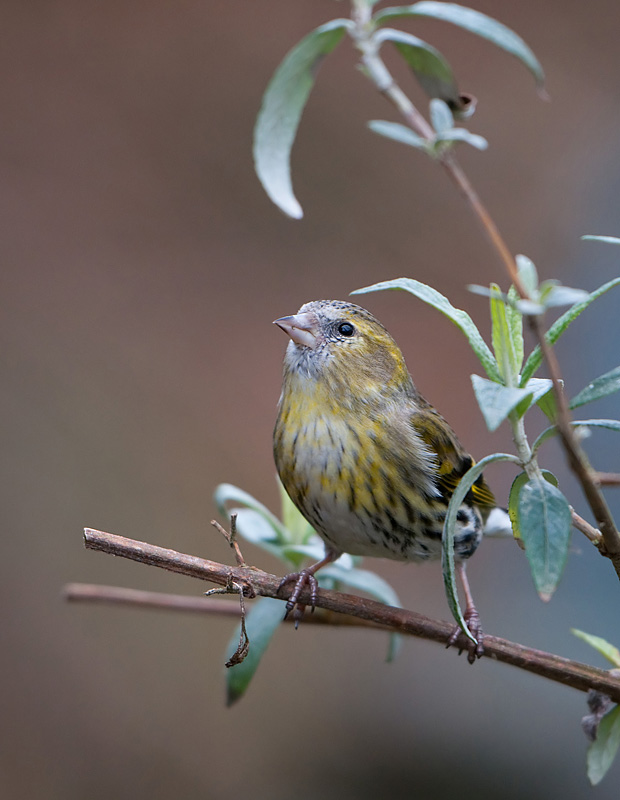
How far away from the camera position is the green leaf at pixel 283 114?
1.02 meters

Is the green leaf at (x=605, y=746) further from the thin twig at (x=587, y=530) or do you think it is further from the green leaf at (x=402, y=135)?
the green leaf at (x=402, y=135)

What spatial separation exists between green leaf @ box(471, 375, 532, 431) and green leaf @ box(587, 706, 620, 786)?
624 millimetres

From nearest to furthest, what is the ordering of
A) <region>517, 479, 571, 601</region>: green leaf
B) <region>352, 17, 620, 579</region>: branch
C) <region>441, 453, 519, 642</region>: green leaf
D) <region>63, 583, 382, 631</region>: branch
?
<region>352, 17, 620, 579</region>: branch, <region>517, 479, 571, 601</region>: green leaf, <region>441, 453, 519, 642</region>: green leaf, <region>63, 583, 382, 631</region>: branch

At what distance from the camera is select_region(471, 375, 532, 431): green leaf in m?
0.82

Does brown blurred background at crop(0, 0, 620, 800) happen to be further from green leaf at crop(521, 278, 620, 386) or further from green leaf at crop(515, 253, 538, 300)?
green leaf at crop(515, 253, 538, 300)

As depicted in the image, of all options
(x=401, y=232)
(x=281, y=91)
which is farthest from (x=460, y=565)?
(x=401, y=232)

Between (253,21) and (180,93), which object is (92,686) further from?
(253,21)

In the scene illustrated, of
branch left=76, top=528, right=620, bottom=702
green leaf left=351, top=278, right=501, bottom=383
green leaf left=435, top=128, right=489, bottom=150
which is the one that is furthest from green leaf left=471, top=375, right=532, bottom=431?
branch left=76, top=528, right=620, bottom=702

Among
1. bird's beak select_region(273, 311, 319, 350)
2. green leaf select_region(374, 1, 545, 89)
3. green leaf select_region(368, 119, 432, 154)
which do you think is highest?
bird's beak select_region(273, 311, 319, 350)

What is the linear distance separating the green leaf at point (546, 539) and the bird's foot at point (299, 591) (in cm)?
69

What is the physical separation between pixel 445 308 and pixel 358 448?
93 cm

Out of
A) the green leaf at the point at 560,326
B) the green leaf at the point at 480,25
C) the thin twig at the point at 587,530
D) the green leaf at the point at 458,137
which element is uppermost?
the green leaf at the point at 480,25

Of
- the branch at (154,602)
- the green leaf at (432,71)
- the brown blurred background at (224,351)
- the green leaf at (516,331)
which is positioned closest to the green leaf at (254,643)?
the branch at (154,602)

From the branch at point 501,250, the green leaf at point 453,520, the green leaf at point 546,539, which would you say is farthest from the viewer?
the green leaf at point 453,520
